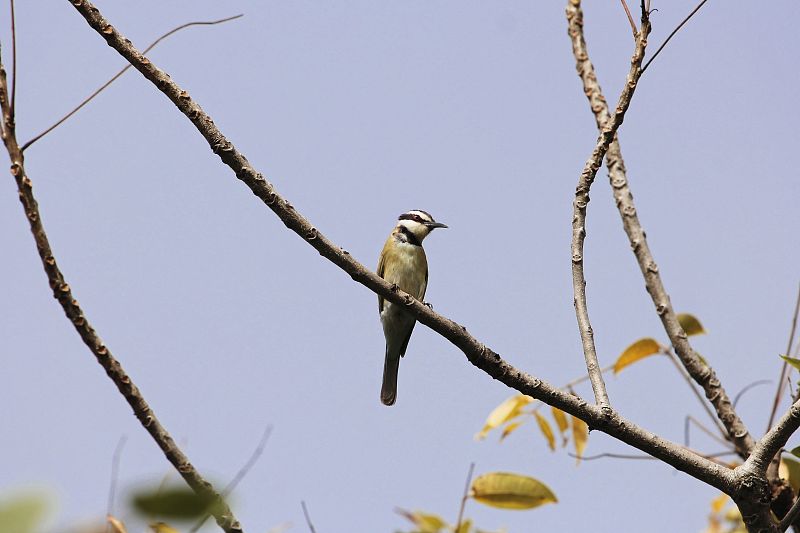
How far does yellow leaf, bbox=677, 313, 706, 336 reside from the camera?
4.28 metres

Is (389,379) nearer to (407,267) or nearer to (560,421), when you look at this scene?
(407,267)

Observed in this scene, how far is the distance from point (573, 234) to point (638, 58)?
68 centimetres

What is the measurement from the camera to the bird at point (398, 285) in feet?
23.7

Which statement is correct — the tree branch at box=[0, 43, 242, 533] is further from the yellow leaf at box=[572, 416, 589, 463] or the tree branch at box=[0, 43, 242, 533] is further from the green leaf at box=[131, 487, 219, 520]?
the yellow leaf at box=[572, 416, 589, 463]

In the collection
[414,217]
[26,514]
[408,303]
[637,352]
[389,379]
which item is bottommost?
[26,514]

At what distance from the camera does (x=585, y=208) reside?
133 inches

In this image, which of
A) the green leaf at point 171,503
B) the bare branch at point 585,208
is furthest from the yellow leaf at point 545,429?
the green leaf at point 171,503

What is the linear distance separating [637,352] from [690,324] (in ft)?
1.13

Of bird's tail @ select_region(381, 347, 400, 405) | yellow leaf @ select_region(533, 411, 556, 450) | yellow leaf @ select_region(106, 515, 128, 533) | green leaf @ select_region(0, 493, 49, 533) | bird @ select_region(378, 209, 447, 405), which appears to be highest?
bird @ select_region(378, 209, 447, 405)

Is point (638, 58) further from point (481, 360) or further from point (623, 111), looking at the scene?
point (481, 360)

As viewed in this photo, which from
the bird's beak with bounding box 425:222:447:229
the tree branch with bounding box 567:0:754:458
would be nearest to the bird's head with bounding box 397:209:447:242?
the bird's beak with bounding box 425:222:447:229

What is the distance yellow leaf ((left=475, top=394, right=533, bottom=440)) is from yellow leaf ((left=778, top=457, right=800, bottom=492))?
1.08m

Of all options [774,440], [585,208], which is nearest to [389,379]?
[585,208]

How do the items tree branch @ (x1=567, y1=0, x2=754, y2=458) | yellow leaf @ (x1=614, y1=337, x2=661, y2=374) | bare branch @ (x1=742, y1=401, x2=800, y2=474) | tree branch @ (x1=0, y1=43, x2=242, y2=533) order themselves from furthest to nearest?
yellow leaf @ (x1=614, y1=337, x2=661, y2=374) → tree branch @ (x1=567, y1=0, x2=754, y2=458) → bare branch @ (x1=742, y1=401, x2=800, y2=474) → tree branch @ (x1=0, y1=43, x2=242, y2=533)
